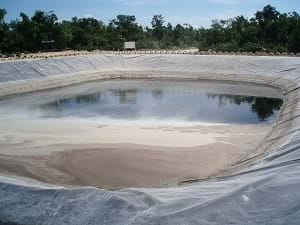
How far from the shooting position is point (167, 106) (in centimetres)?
2055

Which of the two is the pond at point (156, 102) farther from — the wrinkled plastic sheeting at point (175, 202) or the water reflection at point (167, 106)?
the wrinkled plastic sheeting at point (175, 202)

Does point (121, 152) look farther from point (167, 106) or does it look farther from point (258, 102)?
point (258, 102)

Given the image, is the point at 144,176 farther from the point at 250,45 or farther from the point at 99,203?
the point at 250,45

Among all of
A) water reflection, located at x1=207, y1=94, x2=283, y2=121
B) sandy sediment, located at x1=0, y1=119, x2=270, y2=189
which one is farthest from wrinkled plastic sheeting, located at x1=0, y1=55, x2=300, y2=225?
water reflection, located at x1=207, y1=94, x2=283, y2=121

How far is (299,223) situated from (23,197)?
183 inches

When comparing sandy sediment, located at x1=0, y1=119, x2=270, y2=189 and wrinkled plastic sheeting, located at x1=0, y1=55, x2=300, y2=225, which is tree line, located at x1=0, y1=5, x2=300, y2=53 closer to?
sandy sediment, located at x1=0, y1=119, x2=270, y2=189

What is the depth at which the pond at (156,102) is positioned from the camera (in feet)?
58.8

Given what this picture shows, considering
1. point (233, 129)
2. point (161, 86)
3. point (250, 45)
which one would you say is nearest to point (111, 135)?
point (233, 129)

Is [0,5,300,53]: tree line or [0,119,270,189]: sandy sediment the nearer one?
[0,119,270,189]: sandy sediment

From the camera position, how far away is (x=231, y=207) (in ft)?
19.0

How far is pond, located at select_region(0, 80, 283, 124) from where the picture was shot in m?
17.9

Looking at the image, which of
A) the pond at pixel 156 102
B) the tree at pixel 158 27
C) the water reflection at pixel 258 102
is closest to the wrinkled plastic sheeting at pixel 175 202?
the pond at pixel 156 102

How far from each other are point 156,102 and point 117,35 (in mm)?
29282

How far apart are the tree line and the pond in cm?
1300
